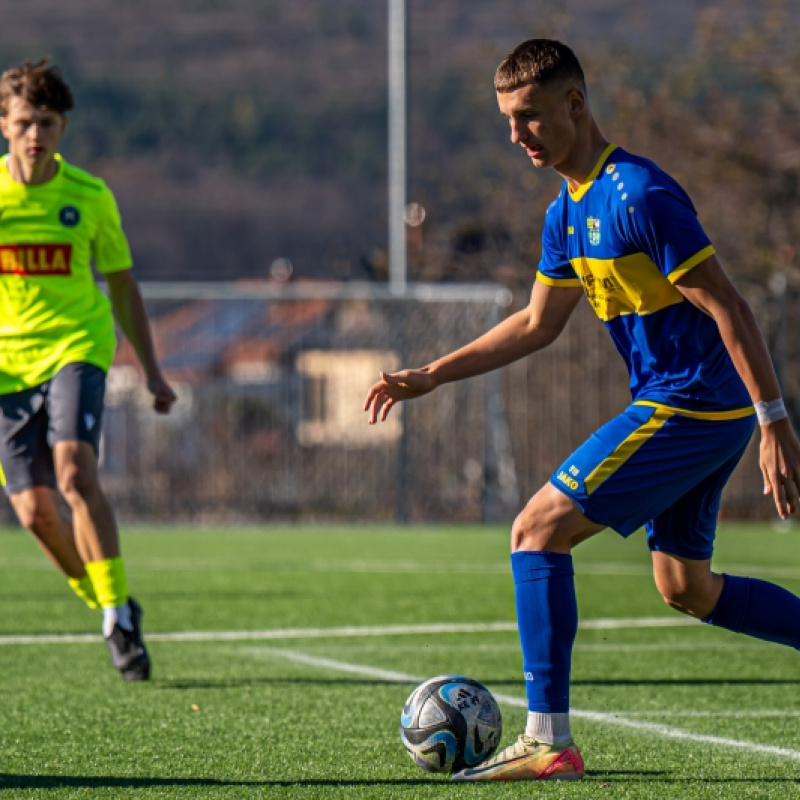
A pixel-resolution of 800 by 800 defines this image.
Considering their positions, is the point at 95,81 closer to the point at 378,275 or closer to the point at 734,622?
the point at 378,275

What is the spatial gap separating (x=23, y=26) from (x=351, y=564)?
3468cm

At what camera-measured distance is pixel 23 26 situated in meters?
44.1

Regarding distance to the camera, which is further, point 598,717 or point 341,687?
point 341,687

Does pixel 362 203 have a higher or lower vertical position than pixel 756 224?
higher

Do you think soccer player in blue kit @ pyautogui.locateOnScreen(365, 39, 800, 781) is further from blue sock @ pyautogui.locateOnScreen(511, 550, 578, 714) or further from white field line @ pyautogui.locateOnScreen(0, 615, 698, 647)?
white field line @ pyautogui.locateOnScreen(0, 615, 698, 647)

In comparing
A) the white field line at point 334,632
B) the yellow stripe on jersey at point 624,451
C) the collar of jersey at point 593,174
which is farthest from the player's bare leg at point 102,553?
the collar of jersey at point 593,174

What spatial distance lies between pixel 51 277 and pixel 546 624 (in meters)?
3.15

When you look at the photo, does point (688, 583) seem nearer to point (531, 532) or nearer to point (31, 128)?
point (531, 532)

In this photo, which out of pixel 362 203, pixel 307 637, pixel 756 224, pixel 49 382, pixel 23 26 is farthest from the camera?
pixel 23 26

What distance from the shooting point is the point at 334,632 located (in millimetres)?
8227

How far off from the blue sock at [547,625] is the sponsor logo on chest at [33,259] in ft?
9.97

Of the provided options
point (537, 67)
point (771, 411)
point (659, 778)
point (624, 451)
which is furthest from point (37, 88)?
point (659, 778)

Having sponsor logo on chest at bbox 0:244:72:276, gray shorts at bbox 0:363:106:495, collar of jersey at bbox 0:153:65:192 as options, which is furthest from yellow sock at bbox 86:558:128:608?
collar of jersey at bbox 0:153:65:192

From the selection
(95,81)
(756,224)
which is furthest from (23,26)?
(756,224)
